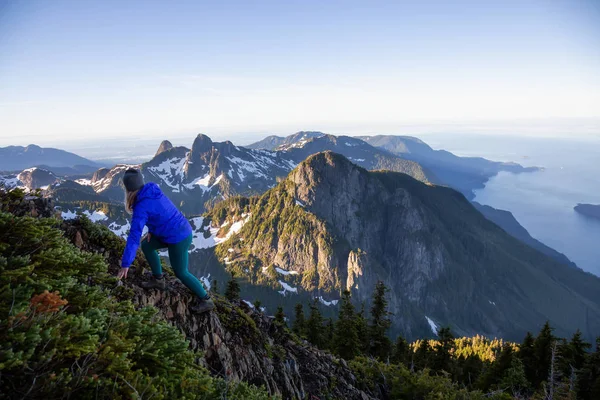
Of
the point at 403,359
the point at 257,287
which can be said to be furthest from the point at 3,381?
the point at 257,287

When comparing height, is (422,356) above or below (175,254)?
below

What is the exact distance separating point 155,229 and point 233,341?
4122 millimetres

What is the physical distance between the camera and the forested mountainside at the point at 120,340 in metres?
2.74

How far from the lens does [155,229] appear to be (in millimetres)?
6184

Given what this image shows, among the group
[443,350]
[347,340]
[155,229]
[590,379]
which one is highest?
[155,229]

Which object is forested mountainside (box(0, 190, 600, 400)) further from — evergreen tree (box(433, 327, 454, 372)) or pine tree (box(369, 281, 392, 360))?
evergreen tree (box(433, 327, 454, 372))

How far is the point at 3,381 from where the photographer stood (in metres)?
2.43

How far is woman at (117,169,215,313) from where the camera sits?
5410mm

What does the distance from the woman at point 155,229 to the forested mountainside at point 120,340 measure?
0.50m

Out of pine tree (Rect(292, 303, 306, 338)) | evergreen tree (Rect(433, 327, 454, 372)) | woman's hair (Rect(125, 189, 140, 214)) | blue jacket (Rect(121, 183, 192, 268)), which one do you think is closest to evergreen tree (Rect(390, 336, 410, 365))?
evergreen tree (Rect(433, 327, 454, 372))

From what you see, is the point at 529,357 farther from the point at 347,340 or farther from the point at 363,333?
the point at 347,340

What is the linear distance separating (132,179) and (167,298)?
3470 mm

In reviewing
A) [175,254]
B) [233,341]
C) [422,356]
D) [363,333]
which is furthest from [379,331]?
[175,254]

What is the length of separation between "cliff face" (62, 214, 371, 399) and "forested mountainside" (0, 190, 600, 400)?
3 centimetres
